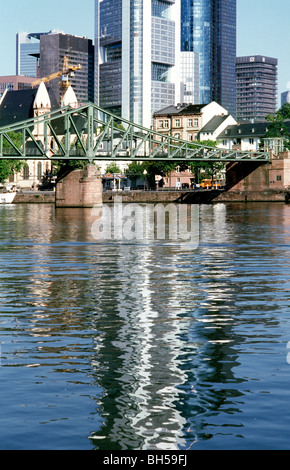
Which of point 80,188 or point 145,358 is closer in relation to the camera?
point 145,358

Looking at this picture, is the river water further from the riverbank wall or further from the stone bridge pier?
the riverbank wall

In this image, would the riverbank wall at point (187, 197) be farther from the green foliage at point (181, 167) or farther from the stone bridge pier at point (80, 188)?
the stone bridge pier at point (80, 188)

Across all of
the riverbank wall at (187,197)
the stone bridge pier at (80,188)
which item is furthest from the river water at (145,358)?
the riverbank wall at (187,197)

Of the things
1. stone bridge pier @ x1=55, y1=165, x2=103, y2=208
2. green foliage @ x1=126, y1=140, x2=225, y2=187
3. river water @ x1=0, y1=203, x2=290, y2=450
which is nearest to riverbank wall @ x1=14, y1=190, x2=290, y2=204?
green foliage @ x1=126, y1=140, x2=225, y2=187

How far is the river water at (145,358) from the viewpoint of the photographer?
11234 mm

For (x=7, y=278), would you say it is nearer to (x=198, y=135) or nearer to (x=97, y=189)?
(x=97, y=189)

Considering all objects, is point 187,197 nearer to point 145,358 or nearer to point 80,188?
point 80,188

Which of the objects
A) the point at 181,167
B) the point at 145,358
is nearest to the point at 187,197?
the point at 181,167

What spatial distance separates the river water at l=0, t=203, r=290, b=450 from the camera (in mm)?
11234

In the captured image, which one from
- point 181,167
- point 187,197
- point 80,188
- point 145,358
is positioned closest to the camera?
point 145,358

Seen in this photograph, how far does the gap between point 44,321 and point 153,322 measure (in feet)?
8.33

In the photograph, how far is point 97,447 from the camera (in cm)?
1061

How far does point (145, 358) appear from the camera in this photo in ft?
50.4

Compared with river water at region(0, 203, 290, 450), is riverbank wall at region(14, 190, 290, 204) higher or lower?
higher
